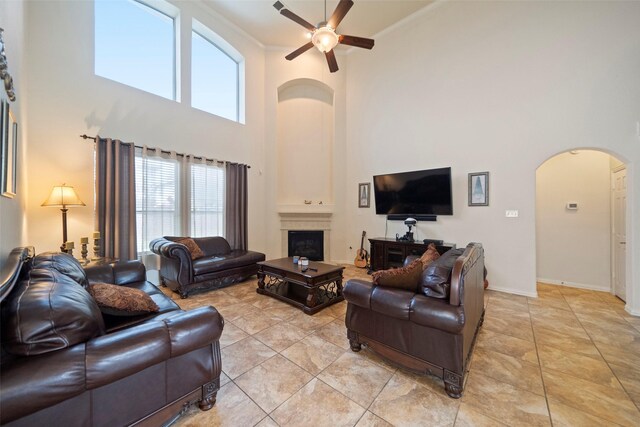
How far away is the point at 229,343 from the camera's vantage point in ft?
7.77

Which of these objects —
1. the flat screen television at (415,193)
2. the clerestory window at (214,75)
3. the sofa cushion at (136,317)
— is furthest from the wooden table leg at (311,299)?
the clerestory window at (214,75)

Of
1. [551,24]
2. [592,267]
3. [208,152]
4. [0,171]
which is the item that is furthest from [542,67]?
[0,171]

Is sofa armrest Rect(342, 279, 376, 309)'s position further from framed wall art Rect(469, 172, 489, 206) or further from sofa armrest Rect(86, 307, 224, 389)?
framed wall art Rect(469, 172, 489, 206)

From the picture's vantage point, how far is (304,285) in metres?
3.13

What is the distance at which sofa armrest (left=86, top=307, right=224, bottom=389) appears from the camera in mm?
1112

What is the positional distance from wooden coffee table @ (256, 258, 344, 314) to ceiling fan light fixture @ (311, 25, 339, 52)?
9.78 feet

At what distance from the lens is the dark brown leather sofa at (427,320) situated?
170 centimetres

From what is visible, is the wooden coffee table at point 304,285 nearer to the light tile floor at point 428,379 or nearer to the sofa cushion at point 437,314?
the light tile floor at point 428,379

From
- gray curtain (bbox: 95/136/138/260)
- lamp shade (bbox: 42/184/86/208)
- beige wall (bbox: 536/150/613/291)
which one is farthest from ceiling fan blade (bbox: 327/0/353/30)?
beige wall (bbox: 536/150/613/291)

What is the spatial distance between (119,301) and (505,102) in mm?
5567

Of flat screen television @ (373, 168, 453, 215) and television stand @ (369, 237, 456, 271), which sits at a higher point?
flat screen television @ (373, 168, 453, 215)

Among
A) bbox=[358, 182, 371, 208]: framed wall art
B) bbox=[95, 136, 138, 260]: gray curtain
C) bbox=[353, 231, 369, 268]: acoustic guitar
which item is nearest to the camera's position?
bbox=[95, 136, 138, 260]: gray curtain

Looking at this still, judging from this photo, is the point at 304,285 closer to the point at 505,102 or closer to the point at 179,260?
the point at 179,260

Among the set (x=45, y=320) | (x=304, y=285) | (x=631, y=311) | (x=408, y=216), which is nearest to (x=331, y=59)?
(x=408, y=216)
